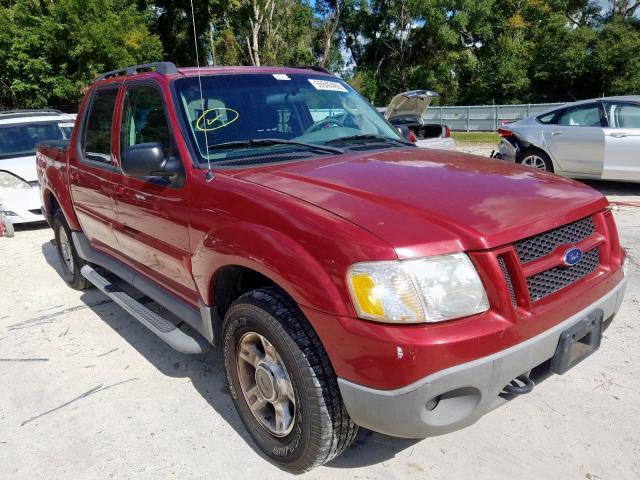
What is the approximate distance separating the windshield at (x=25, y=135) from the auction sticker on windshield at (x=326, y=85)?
6268 mm

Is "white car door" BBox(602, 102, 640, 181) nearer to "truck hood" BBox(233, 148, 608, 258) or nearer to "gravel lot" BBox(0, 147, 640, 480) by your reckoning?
"gravel lot" BBox(0, 147, 640, 480)

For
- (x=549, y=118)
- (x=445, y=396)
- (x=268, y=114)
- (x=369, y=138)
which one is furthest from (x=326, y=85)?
(x=549, y=118)

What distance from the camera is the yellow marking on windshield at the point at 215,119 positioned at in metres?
3.08

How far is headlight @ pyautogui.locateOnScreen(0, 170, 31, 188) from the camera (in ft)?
25.5

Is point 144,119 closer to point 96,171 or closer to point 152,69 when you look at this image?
point 152,69

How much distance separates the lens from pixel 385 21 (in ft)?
139

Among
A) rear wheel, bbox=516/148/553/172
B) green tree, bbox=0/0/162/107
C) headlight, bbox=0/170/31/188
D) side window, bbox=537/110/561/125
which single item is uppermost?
green tree, bbox=0/0/162/107

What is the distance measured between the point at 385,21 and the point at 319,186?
43537 mm

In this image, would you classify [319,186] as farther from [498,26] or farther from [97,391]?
[498,26]

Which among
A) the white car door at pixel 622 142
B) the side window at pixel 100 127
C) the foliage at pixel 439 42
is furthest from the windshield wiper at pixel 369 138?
the foliage at pixel 439 42

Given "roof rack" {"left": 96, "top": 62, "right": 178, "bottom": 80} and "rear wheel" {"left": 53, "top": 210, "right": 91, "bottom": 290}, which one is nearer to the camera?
"roof rack" {"left": 96, "top": 62, "right": 178, "bottom": 80}

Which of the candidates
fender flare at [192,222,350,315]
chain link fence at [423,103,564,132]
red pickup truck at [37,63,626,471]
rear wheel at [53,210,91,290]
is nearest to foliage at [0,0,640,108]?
chain link fence at [423,103,564,132]

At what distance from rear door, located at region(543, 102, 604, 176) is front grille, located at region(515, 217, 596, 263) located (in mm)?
6418

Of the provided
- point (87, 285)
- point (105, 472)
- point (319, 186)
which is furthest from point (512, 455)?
point (87, 285)
